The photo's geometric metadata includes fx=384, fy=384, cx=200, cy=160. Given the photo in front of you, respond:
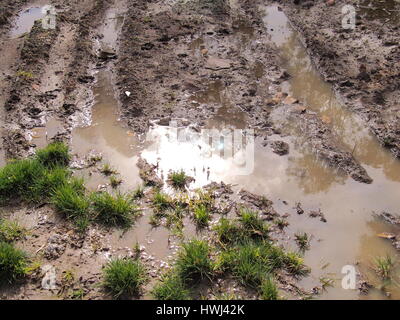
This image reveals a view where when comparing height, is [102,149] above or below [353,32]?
below

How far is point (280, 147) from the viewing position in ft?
18.1

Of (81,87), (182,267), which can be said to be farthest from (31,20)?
(182,267)

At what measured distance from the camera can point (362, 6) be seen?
845 cm

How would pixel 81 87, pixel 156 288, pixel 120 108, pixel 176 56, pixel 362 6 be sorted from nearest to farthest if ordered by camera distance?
pixel 156 288 → pixel 120 108 → pixel 81 87 → pixel 176 56 → pixel 362 6

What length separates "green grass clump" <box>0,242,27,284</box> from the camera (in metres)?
3.96

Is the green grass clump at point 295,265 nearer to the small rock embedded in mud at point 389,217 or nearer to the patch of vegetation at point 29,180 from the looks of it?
the small rock embedded in mud at point 389,217

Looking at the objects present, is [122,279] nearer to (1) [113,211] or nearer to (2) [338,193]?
(1) [113,211]

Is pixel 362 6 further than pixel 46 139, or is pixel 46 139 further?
pixel 362 6

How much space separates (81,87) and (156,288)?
415cm

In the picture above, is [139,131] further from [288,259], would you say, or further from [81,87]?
[288,259]

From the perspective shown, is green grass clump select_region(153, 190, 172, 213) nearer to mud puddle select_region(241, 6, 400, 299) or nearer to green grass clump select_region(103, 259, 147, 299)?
green grass clump select_region(103, 259, 147, 299)

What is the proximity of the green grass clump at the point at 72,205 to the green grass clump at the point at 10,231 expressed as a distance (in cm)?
48

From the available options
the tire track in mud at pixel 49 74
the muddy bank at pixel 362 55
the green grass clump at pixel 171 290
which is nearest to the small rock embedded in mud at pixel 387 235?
the muddy bank at pixel 362 55

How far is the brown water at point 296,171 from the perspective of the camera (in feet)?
14.4
